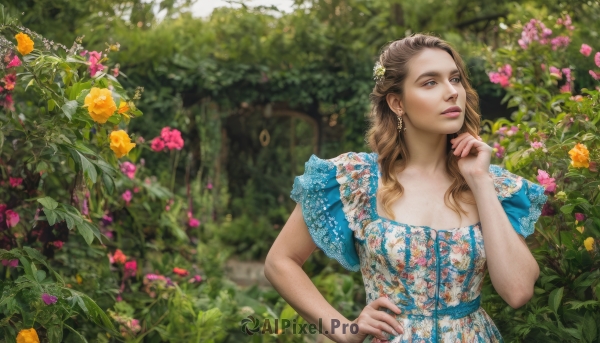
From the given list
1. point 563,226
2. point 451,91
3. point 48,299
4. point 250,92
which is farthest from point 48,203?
point 250,92

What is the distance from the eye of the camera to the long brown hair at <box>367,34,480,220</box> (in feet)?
6.67

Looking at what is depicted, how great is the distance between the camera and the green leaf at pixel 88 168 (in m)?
2.22

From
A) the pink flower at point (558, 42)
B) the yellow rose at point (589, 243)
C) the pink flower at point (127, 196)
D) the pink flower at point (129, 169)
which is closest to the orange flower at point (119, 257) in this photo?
the pink flower at point (127, 196)

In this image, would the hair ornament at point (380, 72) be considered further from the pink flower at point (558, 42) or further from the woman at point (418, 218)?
the pink flower at point (558, 42)

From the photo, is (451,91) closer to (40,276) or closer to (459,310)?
(459,310)

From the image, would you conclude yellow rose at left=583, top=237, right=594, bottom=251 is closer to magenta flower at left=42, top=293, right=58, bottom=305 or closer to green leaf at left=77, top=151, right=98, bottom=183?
green leaf at left=77, top=151, right=98, bottom=183

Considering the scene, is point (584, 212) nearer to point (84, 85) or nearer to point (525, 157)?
point (525, 157)

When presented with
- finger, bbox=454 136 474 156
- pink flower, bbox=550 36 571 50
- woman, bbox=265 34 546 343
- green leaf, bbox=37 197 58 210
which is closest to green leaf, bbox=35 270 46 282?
green leaf, bbox=37 197 58 210

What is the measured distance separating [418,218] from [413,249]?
0.11 metres

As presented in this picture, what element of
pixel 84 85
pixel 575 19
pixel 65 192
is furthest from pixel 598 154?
pixel 575 19

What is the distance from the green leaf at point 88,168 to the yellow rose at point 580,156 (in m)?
1.55

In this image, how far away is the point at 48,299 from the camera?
2152mm

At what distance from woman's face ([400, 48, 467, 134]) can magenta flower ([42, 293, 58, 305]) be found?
127 cm

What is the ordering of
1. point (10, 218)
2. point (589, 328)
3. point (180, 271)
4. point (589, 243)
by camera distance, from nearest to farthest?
point (589, 328) < point (589, 243) < point (10, 218) < point (180, 271)
